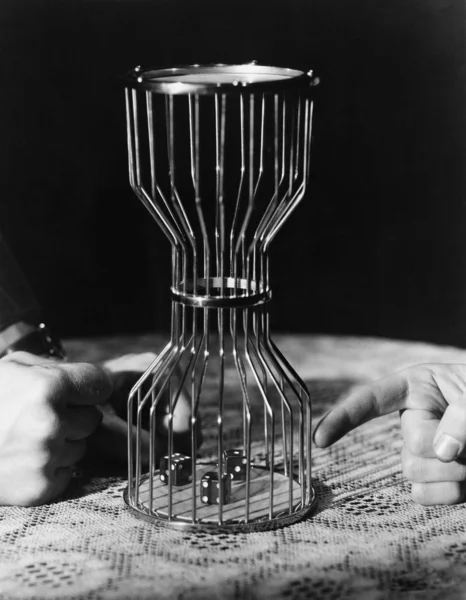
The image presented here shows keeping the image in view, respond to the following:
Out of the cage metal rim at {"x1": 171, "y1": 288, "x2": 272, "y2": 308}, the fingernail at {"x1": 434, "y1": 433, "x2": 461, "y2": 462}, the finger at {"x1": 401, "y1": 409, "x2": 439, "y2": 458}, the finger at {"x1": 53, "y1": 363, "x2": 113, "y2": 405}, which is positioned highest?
the cage metal rim at {"x1": 171, "y1": 288, "x2": 272, "y2": 308}

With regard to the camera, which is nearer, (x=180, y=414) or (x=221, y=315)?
(x=221, y=315)

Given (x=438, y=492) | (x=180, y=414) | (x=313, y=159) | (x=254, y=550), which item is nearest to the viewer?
(x=254, y=550)

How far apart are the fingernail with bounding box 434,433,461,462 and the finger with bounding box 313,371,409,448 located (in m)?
0.11

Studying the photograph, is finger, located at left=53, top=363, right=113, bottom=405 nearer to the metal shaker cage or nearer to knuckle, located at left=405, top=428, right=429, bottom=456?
the metal shaker cage

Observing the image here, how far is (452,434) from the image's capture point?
85 cm

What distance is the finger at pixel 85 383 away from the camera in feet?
3.03

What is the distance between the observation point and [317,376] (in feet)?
4.57

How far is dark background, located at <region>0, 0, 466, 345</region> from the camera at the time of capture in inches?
75.2

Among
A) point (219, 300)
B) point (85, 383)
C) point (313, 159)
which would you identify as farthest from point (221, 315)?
point (313, 159)

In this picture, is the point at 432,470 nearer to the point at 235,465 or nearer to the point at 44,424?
the point at 235,465

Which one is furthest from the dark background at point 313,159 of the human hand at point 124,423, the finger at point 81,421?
the finger at point 81,421

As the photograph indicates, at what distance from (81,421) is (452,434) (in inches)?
15.0

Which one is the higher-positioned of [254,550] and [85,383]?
[85,383]

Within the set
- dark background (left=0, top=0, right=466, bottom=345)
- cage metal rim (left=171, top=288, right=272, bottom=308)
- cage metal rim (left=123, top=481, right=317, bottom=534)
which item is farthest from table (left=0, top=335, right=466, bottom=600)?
dark background (left=0, top=0, right=466, bottom=345)
